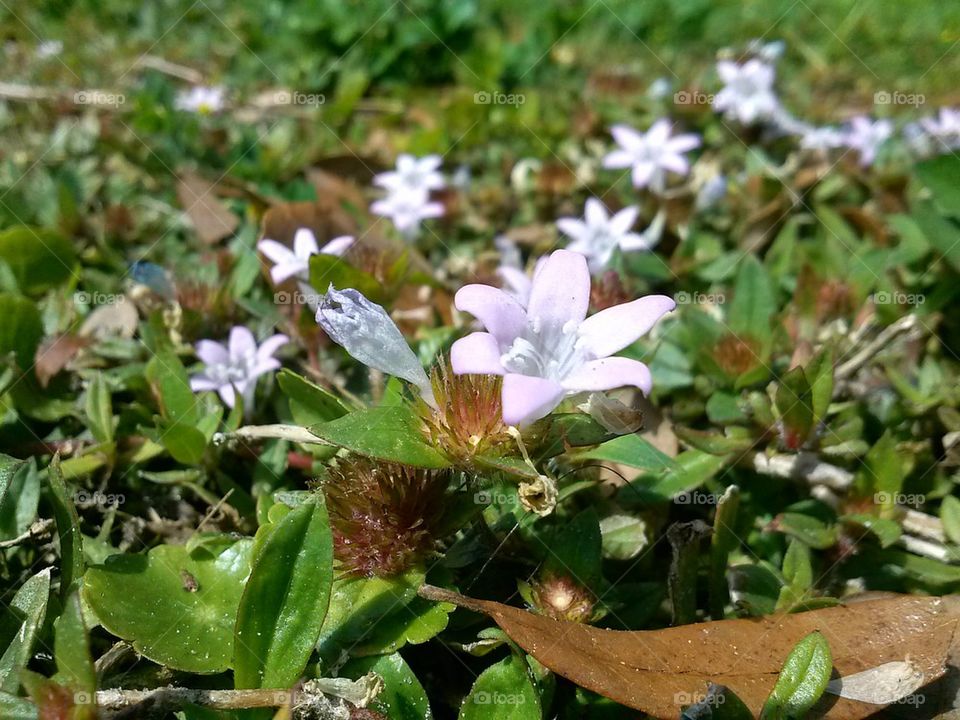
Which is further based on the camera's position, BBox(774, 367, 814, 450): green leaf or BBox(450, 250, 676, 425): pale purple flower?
BBox(774, 367, 814, 450): green leaf

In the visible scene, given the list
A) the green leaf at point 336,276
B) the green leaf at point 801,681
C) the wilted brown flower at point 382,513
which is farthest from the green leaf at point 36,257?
the green leaf at point 801,681

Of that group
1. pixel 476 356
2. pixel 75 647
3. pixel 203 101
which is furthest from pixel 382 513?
pixel 203 101

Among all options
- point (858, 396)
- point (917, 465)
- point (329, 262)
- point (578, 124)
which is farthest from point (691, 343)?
point (578, 124)

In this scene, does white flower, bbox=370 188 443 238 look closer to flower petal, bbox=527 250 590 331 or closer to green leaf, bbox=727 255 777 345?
green leaf, bbox=727 255 777 345

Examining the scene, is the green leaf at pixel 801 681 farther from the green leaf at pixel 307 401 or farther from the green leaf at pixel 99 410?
the green leaf at pixel 99 410

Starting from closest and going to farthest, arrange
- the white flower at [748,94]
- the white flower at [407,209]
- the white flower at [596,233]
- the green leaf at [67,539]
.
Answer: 1. the green leaf at [67,539]
2. the white flower at [596,233]
3. the white flower at [407,209]
4. the white flower at [748,94]

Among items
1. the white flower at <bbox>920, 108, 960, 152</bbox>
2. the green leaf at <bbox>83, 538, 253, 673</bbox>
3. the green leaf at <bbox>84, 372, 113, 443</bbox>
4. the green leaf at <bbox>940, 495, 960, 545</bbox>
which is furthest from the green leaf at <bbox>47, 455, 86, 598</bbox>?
the white flower at <bbox>920, 108, 960, 152</bbox>

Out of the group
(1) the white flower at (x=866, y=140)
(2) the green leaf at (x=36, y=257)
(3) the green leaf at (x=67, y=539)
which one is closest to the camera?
(3) the green leaf at (x=67, y=539)
